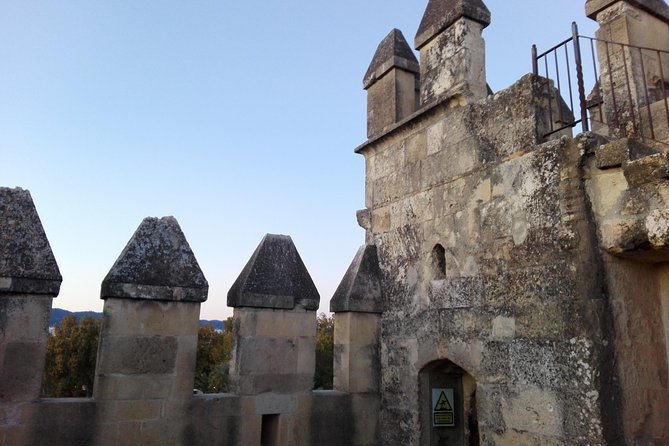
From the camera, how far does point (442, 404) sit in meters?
5.20

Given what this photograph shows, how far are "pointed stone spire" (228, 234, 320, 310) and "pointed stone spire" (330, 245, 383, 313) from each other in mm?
428

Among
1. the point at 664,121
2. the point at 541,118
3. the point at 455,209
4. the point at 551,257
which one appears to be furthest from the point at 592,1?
the point at 551,257

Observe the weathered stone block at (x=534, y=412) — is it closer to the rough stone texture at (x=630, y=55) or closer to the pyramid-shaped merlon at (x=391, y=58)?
the rough stone texture at (x=630, y=55)

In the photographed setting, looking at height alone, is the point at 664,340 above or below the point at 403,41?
below

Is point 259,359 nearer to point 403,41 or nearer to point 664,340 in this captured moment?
point 664,340

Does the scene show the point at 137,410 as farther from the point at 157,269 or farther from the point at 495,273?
the point at 495,273

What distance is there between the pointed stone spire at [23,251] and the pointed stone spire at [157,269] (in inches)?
16.9

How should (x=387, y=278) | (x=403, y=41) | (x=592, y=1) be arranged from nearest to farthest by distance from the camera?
(x=592, y=1) → (x=387, y=278) → (x=403, y=41)

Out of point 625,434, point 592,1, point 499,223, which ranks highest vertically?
point 592,1

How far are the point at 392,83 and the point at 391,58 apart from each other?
28 centimetres

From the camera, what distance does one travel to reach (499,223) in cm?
439

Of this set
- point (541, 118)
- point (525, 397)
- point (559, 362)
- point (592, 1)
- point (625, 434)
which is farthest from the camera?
point (592, 1)

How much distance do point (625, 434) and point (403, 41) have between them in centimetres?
459

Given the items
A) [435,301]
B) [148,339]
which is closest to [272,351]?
[148,339]
